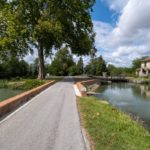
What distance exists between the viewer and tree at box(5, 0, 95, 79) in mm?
41438

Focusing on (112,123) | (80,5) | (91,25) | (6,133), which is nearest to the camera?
(6,133)

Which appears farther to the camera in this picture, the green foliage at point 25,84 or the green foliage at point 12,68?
the green foliage at point 12,68

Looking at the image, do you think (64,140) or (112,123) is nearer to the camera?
(64,140)

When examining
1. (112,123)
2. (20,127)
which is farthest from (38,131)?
(112,123)

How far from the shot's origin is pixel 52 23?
41281mm

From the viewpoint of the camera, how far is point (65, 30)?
44031mm

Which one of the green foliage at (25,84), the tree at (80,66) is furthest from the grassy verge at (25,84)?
the tree at (80,66)

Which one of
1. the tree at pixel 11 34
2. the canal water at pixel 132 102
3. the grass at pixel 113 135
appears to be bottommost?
the canal water at pixel 132 102

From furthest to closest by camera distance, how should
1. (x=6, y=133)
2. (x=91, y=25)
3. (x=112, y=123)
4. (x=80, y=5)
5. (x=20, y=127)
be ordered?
(x=91, y=25) → (x=80, y=5) → (x=112, y=123) → (x=20, y=127) → (x=6, y=133)

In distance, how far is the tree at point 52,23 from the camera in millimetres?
41438

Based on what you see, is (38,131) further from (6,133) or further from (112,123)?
(112,123)

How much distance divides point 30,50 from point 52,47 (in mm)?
4000

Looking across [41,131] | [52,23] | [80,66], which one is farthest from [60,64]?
[41,131]

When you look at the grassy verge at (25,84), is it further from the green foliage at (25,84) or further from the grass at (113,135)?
the grass at (113,135)
